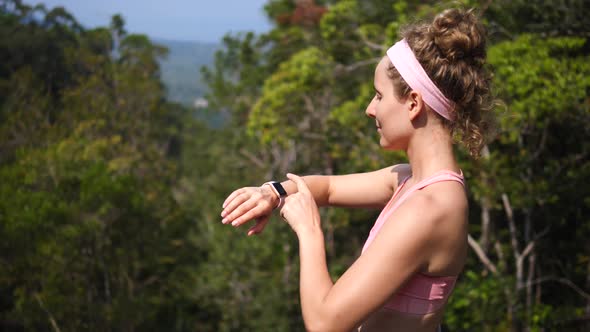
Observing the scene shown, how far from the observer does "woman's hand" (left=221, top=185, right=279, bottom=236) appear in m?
1.59

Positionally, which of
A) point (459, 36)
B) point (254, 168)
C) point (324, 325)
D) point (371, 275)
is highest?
point (459, 36)

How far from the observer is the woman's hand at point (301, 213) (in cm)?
140

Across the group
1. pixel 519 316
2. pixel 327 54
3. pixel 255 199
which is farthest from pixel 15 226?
pixel 255 199

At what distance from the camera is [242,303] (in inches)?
661

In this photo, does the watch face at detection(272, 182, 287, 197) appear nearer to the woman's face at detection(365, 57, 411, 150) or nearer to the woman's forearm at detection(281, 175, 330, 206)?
the woman's forearm at detection(281, 175, 330, 206)

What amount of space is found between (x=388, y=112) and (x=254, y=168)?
63.9 ft

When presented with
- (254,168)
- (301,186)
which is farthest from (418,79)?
(254,168)

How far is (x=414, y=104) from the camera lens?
1415mm

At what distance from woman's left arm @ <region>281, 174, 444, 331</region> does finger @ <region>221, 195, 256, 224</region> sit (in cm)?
33

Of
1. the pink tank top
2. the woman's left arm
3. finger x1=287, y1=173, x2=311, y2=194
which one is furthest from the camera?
finger x1=287, y1=173, x2=311, y2=194

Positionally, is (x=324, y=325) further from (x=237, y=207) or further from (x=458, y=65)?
(x=458, y=65)

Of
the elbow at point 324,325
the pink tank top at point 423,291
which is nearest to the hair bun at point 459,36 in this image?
the pink tank top at point 423,291

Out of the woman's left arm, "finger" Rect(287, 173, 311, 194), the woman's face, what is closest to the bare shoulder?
the woman's left arm

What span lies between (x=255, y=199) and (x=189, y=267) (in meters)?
18.0
